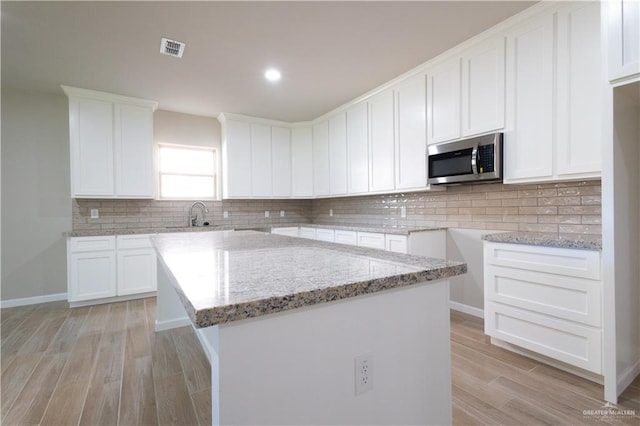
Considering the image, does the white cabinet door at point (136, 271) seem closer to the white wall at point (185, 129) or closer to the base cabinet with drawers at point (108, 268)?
the base cabinet with drawers at point (108, 268)

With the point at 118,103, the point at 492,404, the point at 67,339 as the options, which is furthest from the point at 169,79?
the point at 492,404

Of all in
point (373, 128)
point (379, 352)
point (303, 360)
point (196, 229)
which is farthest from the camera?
point (196, 229)

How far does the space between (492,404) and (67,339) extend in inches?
131

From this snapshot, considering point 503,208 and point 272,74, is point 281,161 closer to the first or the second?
point 272,74

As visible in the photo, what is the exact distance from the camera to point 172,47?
108 inches

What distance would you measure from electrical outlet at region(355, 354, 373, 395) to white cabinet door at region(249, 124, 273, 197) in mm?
4203

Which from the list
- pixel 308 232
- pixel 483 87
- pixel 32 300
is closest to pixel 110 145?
pixel 32 300

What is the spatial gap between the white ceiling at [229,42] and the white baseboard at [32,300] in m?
2.56

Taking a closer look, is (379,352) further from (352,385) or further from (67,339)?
(67,339)

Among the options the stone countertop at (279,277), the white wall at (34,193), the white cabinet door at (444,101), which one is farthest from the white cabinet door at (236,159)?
the stone countertop at (279,277)

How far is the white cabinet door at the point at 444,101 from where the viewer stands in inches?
112

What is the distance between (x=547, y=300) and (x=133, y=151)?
4659 millimetres

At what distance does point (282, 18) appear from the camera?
93.5 inches

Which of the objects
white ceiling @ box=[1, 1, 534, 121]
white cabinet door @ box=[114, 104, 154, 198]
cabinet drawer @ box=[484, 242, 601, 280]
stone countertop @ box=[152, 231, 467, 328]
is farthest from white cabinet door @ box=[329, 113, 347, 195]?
stone countertop @ box=[152, 231, 467, 328]
